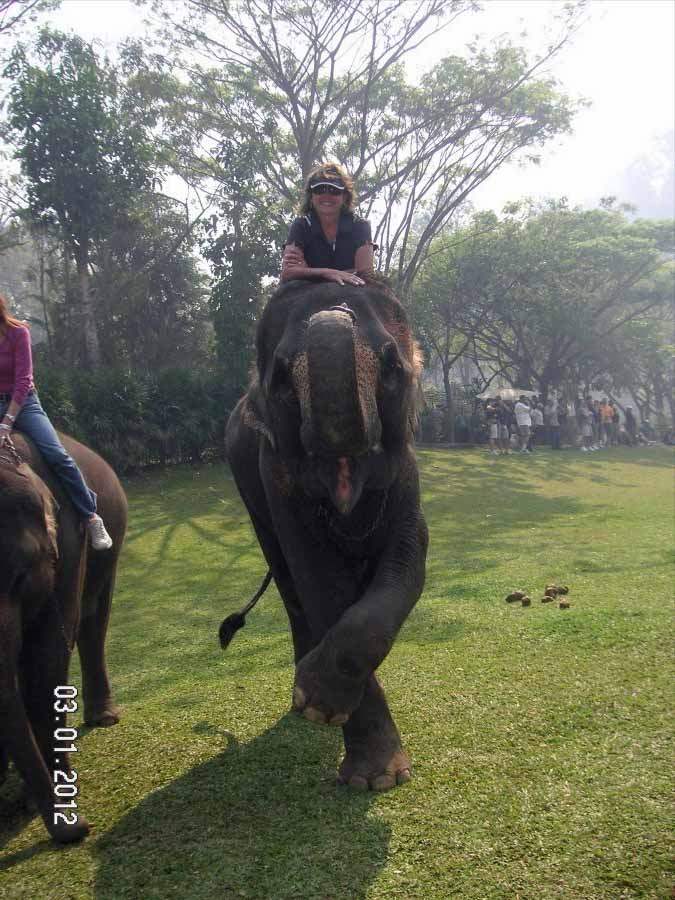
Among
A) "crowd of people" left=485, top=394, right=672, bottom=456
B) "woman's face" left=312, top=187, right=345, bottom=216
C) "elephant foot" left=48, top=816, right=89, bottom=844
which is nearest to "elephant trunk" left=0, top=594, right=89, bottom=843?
"elephant foot" left=48, top=816, right=89, bottom=844

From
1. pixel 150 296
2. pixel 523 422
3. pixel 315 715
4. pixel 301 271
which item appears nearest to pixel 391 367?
pixel 301 271

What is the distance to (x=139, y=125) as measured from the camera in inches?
932

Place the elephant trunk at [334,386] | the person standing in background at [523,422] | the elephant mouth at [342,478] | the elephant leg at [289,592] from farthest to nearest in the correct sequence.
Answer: the person standing in background at [523,422] < the elephant leg at [289,592] < the elephant mouth at [342,478] < the elephant trunk at [334,386]

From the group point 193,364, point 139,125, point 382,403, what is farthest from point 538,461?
point 382,403

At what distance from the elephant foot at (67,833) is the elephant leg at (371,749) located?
3.54 ft

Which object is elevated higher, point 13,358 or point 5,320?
point 5,320

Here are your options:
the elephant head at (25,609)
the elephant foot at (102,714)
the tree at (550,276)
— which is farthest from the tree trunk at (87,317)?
the elephant head at (25,609)

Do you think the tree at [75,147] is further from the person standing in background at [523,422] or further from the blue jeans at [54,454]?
the blue jeans at [54,454]

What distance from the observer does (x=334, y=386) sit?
2518 millimetres

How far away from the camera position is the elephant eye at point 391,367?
2877 mm

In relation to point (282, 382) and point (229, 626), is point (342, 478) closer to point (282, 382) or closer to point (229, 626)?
point (282, 382)

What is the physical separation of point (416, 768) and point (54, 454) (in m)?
2.22

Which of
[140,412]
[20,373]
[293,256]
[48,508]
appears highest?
[293,256]

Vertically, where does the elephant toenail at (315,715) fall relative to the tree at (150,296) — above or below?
below
